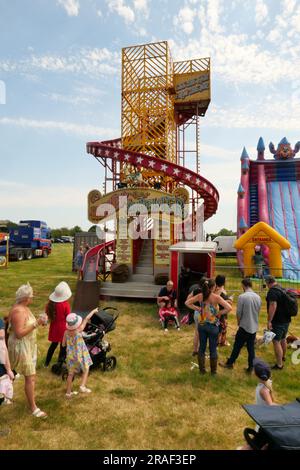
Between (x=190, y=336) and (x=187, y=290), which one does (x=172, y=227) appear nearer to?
(x=187, y=290)

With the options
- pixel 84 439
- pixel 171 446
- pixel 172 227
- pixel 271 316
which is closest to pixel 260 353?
pixel 271 316

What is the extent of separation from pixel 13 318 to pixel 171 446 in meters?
2.57

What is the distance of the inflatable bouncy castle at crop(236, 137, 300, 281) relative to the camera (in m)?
13.6

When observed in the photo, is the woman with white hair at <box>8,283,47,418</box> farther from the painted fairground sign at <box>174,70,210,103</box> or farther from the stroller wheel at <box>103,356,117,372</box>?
the painted fairground sign at <box>174,70,210,103</box>

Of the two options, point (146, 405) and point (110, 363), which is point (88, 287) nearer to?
point (110, 363)

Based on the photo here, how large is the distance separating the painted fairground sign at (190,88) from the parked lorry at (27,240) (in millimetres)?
16646

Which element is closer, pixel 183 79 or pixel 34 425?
pixel 34 425

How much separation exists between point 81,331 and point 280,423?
3.05m

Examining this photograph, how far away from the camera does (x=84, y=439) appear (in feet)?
11.8

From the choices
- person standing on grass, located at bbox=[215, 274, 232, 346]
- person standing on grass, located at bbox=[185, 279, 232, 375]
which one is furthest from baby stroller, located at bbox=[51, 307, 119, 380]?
person standing on grass, located at bbox=[215, 274, 232, 346]

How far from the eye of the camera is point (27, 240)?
25953 mm

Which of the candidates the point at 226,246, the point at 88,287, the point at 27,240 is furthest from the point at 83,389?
the point at 226,246

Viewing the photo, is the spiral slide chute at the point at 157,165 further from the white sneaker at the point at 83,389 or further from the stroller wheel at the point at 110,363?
the white sneaker at the point at 83,389

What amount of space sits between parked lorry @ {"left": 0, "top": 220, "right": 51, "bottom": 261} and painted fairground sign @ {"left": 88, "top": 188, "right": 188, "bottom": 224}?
45.7 feet
